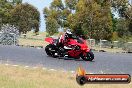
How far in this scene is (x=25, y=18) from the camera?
93125mm

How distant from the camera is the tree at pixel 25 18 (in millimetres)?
91312

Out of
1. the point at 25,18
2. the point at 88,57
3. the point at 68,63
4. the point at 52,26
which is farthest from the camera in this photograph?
the point at 25,18

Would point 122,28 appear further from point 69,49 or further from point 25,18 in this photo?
point 69,49

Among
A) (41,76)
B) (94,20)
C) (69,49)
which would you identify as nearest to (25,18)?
(94,20)

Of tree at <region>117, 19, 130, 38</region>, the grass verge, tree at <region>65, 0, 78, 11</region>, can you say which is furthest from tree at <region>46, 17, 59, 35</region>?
the grass verge

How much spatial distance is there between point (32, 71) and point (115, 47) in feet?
90.1

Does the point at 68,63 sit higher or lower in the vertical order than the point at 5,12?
lower

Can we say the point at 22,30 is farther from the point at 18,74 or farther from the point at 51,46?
the point at 18,74

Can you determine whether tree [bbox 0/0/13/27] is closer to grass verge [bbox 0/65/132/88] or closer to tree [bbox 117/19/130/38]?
tree [bbox 117/19/130/38]

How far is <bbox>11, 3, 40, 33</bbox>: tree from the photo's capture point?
9131 cm

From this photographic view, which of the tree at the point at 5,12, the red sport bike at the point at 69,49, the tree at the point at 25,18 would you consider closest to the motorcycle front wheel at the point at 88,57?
the red sport bike at the point at 69,49

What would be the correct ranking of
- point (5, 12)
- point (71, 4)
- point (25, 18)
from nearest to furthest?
1. point (71, 4)
2. point (25, 18)
3. point (5, 12)

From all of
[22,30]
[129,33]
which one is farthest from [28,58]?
[22,30]

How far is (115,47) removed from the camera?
140 ft
